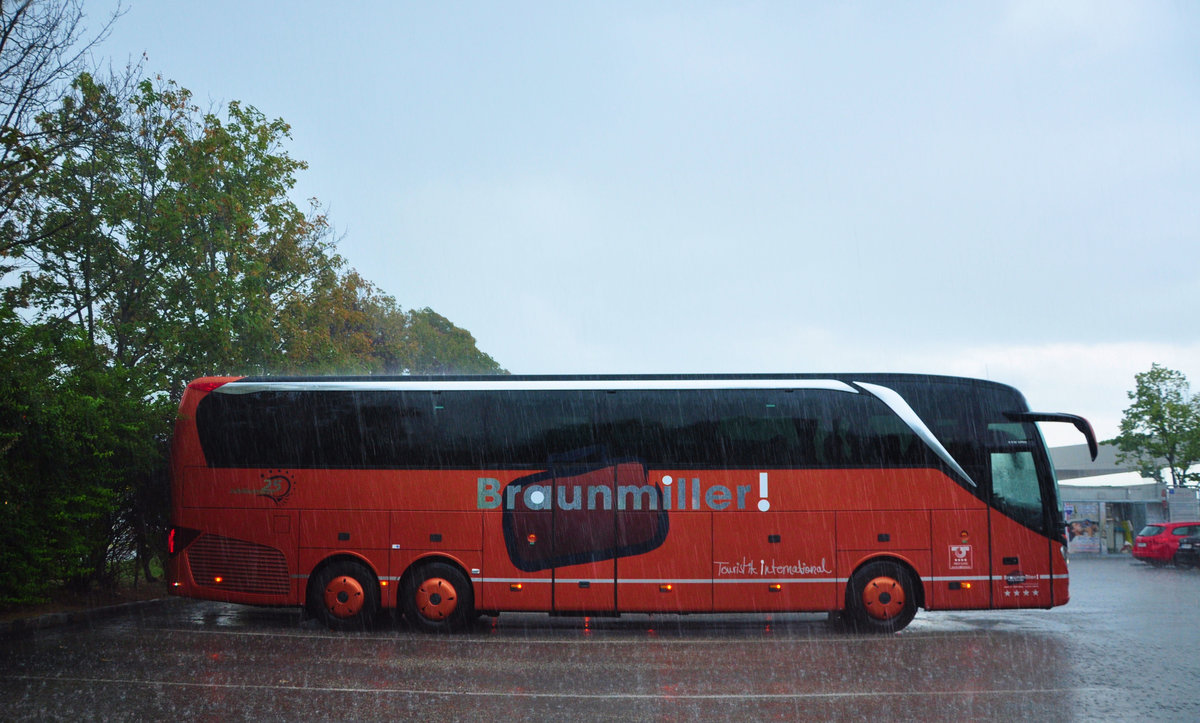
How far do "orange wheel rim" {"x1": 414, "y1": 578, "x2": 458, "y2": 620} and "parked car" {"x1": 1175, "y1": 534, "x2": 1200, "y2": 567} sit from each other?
84.4 feet

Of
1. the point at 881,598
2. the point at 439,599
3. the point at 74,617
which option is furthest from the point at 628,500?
the point at 74,617

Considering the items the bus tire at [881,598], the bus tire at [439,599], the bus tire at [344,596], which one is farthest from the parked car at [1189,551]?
the bus tire at [344,596]

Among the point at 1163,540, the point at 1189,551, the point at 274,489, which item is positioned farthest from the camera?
the point at 1163,540

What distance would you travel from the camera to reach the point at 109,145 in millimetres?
14031

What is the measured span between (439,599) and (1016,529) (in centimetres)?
806

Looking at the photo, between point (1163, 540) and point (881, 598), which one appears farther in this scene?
point (1163, 540)

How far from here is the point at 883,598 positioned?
42.7ft

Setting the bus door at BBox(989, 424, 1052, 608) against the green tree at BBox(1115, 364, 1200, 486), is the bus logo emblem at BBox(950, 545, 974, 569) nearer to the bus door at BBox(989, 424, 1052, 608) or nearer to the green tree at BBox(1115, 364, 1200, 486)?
the bus door at BBox(989, 424, 1052, 608)

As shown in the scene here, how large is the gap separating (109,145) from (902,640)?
13.3 meters

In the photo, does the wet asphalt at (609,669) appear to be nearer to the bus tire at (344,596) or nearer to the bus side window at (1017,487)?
the bus tire at (344,596)

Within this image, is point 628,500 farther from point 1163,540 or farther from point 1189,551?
point 1189,551

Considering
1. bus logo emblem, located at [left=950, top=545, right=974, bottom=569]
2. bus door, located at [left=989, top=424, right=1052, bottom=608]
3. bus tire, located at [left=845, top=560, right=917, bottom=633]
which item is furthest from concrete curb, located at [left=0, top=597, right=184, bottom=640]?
bus door, located at [left=989, top=424, right=1052, bottom=608]

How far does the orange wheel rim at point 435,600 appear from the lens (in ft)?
43.0

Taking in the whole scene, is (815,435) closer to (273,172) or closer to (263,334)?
(263,334)
